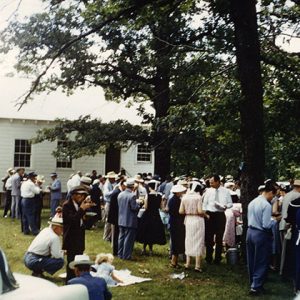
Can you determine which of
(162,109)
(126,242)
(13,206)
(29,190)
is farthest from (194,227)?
(162,109)

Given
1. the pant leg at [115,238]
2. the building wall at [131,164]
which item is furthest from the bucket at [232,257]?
the building wall at [131,164]

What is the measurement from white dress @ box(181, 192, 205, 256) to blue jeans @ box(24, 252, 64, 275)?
2.87 metres

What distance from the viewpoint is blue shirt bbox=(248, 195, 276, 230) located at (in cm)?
940

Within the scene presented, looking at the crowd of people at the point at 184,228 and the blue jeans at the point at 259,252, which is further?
the blue jeans at the point at 259,252

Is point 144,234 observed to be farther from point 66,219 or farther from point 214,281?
point 66,219

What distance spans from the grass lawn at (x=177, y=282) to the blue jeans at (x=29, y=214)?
2127mm

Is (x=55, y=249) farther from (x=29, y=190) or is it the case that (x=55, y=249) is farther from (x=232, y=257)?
(x=29, y=190)

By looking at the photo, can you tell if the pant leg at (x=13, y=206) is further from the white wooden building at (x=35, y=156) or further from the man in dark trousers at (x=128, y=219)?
the man in dark trousers at (x=128, y=219)

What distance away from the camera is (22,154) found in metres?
29.5

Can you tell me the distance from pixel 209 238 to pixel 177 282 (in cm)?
249

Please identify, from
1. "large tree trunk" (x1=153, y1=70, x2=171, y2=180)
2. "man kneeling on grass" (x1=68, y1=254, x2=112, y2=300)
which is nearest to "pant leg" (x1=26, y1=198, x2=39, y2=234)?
"large tree trunk" (x1=153, y1=70, x2=171, y2=180)

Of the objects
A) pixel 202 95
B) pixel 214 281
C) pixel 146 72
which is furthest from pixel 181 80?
pixel 214 281

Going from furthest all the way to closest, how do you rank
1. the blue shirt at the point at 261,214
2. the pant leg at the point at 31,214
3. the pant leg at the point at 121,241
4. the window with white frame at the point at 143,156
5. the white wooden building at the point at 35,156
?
the window with white frame at the point at 143,156
the white wooden building at the point at 35,156
the pant leg at the point at 31,214
the pant leg at the point at 121,241
the blue shirt at the point at 261,214

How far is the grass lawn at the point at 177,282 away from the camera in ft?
31.6
